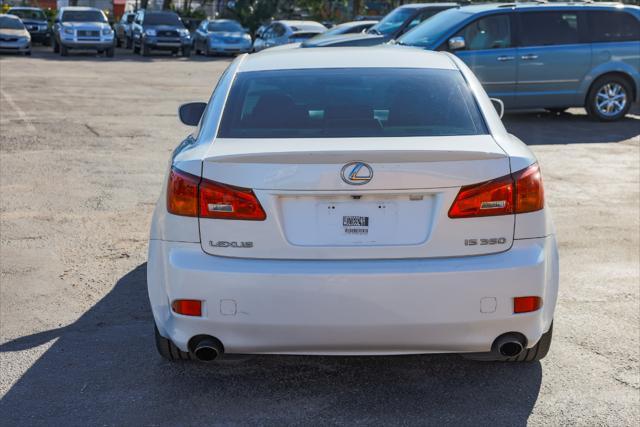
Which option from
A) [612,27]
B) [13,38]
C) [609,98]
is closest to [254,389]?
[609,98]

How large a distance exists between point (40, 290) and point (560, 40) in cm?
1133

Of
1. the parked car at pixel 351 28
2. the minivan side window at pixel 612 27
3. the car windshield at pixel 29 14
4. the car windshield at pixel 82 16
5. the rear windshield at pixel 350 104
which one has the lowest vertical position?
the car windshield at pixel 29 14

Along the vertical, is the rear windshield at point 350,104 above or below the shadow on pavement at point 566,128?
above

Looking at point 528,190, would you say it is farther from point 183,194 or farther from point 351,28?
point 351,28

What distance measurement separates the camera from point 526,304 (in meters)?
4.30

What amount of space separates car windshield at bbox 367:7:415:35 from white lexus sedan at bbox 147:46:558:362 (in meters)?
15.9

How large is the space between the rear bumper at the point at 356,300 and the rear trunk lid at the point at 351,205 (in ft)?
0.21

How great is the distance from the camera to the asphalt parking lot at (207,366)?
14.7 feet

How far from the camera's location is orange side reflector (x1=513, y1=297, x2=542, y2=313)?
4281 millimetres

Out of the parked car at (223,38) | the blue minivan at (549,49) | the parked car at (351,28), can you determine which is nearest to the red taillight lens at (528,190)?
the blue minivan at (549,49)

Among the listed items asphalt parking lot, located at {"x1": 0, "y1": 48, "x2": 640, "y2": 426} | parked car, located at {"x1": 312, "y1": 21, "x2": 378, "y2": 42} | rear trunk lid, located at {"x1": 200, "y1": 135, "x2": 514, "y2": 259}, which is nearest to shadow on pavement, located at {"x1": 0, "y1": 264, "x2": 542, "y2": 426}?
asphalt parking lot, located at {"x1": 0, "y1": 48, "x2": 640, "y2": 426}

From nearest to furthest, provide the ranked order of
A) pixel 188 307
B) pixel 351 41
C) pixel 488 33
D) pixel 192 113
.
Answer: pixel 188 307, pixel 192 113, pixel 488 33, pixel 351 41

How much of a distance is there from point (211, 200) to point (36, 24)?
37.9m

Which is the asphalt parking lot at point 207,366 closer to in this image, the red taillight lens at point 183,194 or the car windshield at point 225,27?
the red taillight lens at point 183,194
